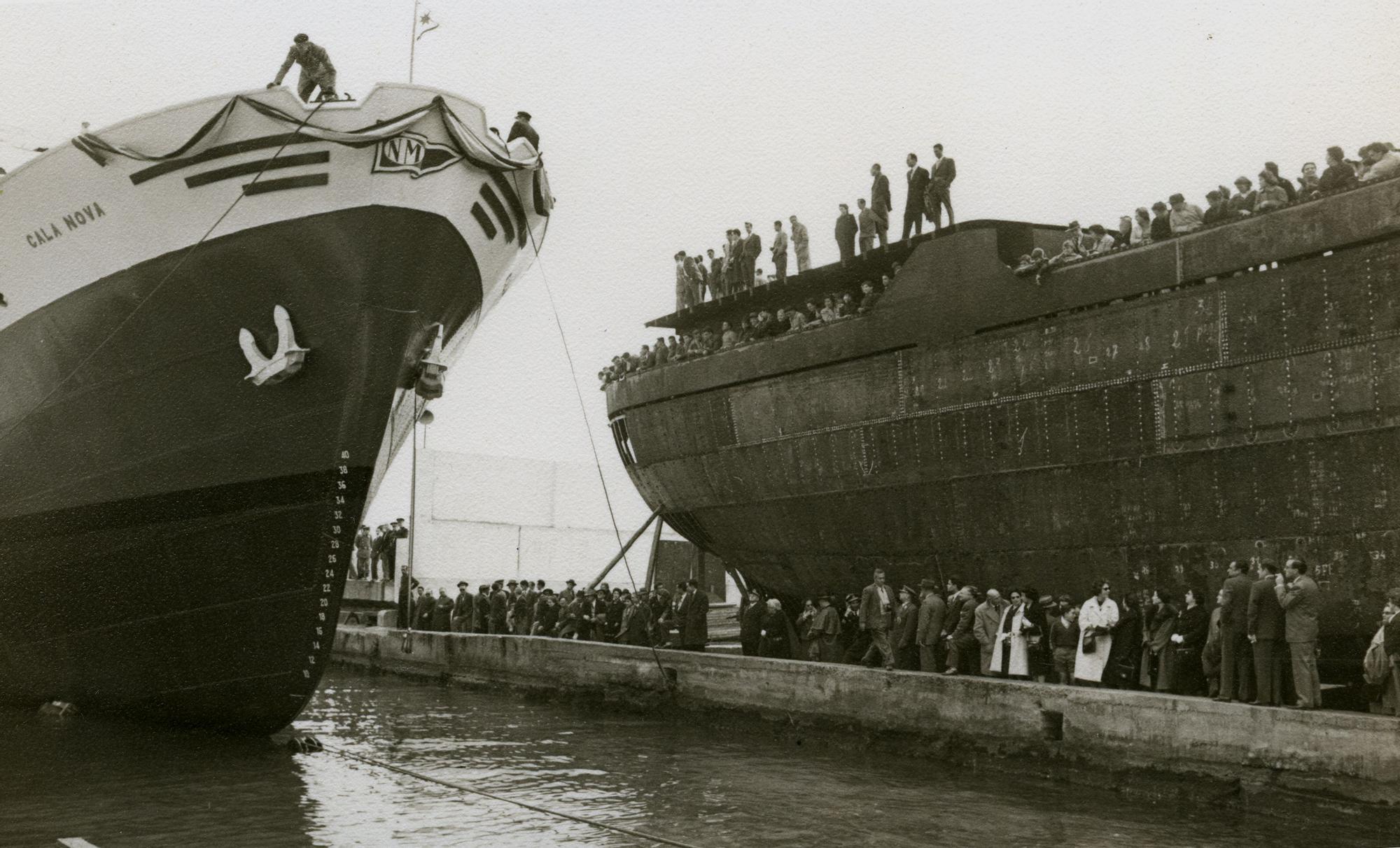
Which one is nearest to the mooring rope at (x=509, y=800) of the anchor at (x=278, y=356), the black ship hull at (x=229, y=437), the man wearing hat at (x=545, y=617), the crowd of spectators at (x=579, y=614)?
the black ship hull at (x=229, y=437)

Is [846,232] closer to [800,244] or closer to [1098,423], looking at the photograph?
[800,244]

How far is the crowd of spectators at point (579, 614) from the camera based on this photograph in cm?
1440

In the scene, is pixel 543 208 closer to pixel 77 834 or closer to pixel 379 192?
pixel 379 192

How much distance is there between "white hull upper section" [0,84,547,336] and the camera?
924 centimetres

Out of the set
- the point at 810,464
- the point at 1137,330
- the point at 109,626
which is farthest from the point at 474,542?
the point at 1137,330

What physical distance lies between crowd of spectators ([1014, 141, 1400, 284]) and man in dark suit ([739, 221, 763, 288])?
204 inches

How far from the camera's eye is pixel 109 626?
10.1m

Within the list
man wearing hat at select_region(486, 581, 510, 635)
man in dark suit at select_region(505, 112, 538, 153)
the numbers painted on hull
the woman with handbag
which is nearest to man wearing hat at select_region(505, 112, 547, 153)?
man in dark suit at select_region(505, 112, 538, 153)

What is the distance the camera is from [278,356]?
365 inches

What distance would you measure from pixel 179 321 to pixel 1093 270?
29.0 feet

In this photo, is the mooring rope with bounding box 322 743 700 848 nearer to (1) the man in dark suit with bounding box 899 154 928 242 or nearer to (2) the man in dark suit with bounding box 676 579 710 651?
(2) the man in dark suit with bounding box 676 579 710 651

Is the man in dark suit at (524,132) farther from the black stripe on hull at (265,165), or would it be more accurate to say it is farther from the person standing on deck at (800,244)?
the person standing on deck at (800,244)

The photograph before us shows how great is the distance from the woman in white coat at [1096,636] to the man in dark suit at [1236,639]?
1240 millimetres

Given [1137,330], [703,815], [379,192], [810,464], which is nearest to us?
[703,815]
